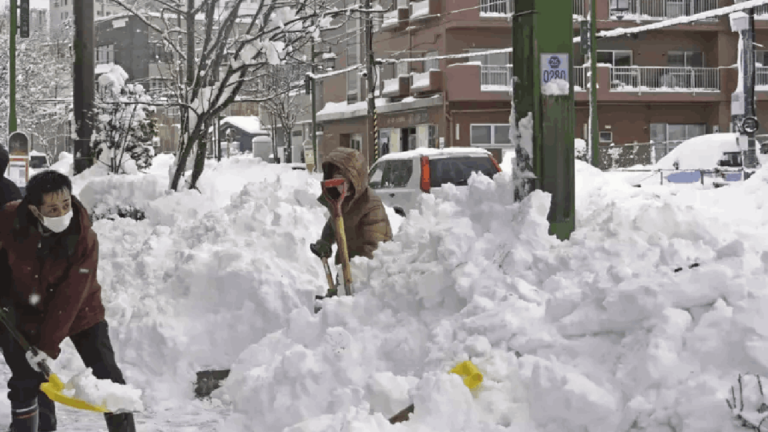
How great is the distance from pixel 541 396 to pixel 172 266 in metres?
5.08

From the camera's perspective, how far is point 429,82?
36.1m

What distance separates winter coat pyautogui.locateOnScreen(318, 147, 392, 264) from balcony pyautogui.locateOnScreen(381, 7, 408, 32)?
32343mm

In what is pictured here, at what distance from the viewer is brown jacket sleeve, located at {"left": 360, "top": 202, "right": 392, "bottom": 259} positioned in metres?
7.01

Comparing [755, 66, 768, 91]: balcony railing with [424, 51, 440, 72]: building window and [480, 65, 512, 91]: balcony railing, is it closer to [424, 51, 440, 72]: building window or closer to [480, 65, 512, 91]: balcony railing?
[480, 65, 512, 91]: balcony railing

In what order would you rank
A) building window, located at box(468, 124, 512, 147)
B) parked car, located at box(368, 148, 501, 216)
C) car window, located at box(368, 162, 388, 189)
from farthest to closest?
1. building window, located at box(468, 124, 512, 147)
2. car window, located at box(368, 162, 388, 189)
3. parked car, located at box(368, 148, 501, 216)

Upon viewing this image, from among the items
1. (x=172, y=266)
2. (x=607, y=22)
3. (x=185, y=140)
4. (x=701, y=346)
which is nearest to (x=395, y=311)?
(x=701, y=346)

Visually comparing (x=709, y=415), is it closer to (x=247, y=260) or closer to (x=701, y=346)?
(x=701, y=346)

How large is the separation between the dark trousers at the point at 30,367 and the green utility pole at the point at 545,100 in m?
2.69

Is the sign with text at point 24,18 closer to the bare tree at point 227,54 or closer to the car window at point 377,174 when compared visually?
the bare tree at point 227,54

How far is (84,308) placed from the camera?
4871 millimetres

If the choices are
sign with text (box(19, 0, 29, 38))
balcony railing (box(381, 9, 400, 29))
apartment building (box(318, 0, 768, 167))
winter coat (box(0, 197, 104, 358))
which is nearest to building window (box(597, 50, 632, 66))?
apartment building (box(318, 0, 768, 167))

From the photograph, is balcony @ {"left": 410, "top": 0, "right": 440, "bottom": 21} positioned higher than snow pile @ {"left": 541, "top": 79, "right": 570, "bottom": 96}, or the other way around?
balcony @ {"left": 410, "top": 0, "right": 440, "bottom": 21}

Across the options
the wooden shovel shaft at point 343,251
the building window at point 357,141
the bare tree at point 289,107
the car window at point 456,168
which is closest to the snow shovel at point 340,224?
the wooden shovel shaft at point 343,251

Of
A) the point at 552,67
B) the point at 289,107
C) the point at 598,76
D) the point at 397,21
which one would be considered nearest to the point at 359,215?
the point at 552,67
